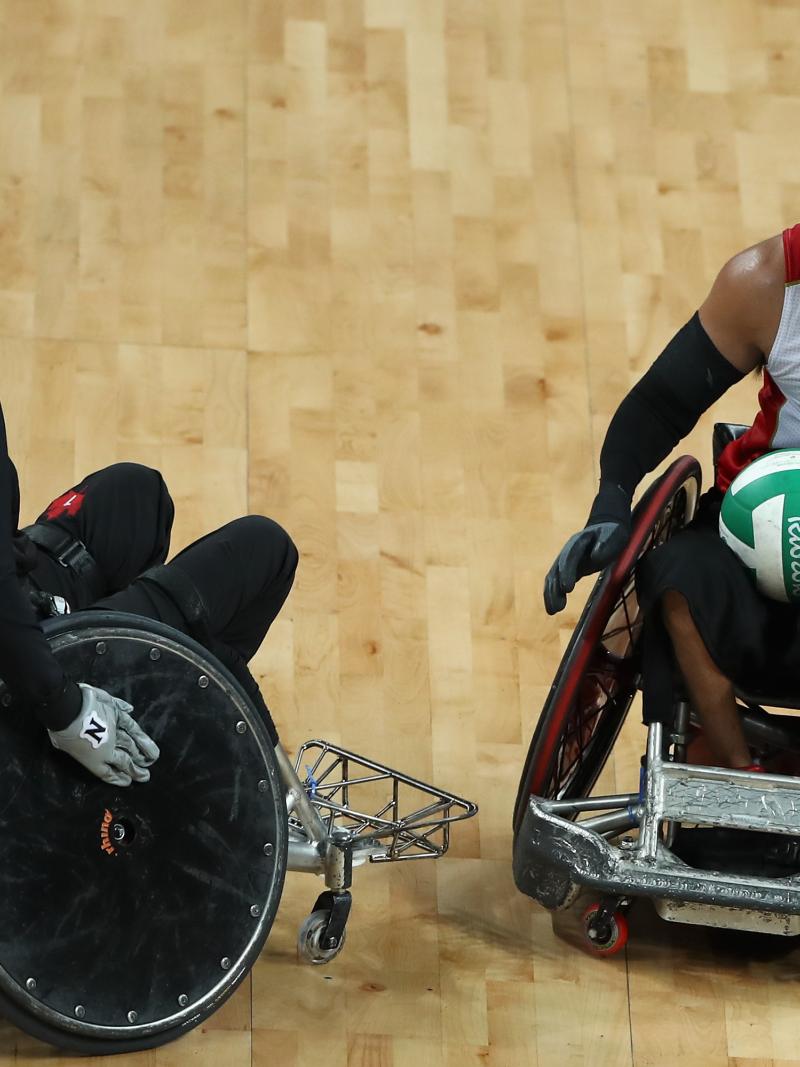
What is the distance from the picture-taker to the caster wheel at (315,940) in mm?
3172

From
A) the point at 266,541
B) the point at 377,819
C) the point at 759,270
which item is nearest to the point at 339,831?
the point at 377,819

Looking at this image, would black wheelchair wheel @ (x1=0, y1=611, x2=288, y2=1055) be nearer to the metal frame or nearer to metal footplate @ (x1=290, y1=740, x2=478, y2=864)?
the metal frame

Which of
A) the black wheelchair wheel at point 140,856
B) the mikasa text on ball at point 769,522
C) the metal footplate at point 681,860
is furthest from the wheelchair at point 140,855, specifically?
the mikasa text on ball at point 769,522

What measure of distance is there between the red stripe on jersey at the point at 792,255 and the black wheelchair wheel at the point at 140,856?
3.79 ft

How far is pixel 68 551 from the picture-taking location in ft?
10.2

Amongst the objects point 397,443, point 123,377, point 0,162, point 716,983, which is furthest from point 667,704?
point 0,162

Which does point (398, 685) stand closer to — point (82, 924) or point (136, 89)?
point (82, 924)

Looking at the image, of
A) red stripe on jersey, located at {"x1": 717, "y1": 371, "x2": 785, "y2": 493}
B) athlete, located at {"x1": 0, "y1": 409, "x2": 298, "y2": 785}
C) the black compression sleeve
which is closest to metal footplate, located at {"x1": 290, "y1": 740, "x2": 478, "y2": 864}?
athlete, located at {"x1": 0, "y1": 409, "x2": 298, "y2": 785}

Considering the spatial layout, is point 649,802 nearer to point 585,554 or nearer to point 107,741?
point 585,554

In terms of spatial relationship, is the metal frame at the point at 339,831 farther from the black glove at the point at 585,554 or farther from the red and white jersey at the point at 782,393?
the red and white jersey at the point at 782,393

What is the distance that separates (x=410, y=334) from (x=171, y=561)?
171 cm

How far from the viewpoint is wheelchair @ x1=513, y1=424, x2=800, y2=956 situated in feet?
9.79

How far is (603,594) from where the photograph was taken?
10.4 ft

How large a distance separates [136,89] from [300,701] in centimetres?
191
